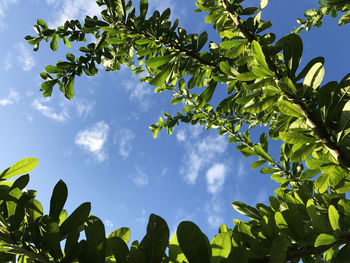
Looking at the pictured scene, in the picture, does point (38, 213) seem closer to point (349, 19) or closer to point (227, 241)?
point (227, 241)

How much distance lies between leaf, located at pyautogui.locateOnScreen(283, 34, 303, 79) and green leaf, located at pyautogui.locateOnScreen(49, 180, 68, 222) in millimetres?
1026

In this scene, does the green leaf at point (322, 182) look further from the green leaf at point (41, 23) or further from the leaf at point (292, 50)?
the green leaf at point (41, 23)

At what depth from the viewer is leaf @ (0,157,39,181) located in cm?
89

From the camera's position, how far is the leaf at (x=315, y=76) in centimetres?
99

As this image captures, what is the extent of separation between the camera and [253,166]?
165cm

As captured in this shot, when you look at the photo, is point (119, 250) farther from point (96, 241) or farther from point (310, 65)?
point (310, 65)

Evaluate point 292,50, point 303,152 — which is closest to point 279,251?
point 303,152

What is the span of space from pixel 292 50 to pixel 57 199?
108cm

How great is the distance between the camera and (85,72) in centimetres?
196

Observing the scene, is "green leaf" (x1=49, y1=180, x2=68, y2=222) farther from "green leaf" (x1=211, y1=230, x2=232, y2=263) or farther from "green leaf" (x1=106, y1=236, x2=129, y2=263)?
"green leaf" (x1=211, y1=230, x2=232, y2=263)

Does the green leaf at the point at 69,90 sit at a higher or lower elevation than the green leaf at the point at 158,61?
higher

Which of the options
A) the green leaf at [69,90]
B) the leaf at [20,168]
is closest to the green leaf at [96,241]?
the leaf at [20,168]

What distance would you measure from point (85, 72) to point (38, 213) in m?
1.39

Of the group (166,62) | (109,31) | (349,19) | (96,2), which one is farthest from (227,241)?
(349,19)
